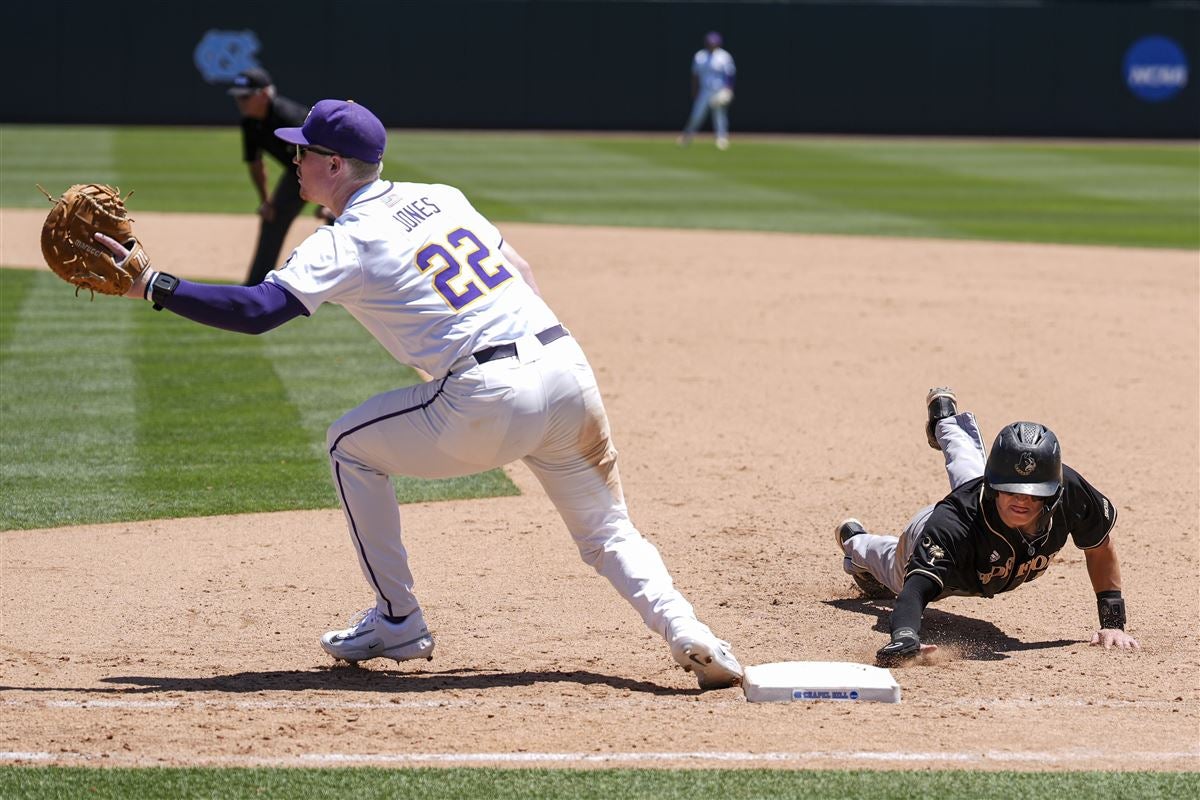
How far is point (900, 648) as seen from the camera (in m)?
4.88

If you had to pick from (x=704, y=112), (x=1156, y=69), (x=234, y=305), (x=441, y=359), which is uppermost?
(x=1156, y=69)

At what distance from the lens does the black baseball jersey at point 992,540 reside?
5059mm

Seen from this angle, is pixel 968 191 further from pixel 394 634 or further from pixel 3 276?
pixel 394 634

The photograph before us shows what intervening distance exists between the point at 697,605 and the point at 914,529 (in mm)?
879

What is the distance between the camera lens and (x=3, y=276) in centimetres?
1331

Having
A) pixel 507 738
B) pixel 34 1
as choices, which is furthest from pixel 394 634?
pixel 34 1

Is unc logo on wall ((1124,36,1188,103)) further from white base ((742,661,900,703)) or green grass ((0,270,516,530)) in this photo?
white base ((742,661,900,703))

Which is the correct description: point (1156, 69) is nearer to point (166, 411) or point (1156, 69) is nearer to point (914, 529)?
point (166, 411)

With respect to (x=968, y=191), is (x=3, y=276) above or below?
below

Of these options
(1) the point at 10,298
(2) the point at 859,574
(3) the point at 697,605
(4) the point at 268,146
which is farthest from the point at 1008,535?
(1) the point at 10,298

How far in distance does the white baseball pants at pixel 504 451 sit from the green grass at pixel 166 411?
2.52 metres

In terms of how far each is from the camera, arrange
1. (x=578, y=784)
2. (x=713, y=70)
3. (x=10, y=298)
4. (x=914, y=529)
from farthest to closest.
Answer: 1. (x=713, y=70)
2. (x=10, y=298)
3. (x=914, y=529)
4. (x=578, y=784)

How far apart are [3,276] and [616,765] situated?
10.9 meters

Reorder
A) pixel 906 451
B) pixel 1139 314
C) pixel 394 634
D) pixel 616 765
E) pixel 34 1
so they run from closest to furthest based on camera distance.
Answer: pixel 616 765, pixel 394 634, pixel 906 451, pixel 1139 314, pixel 34 1
